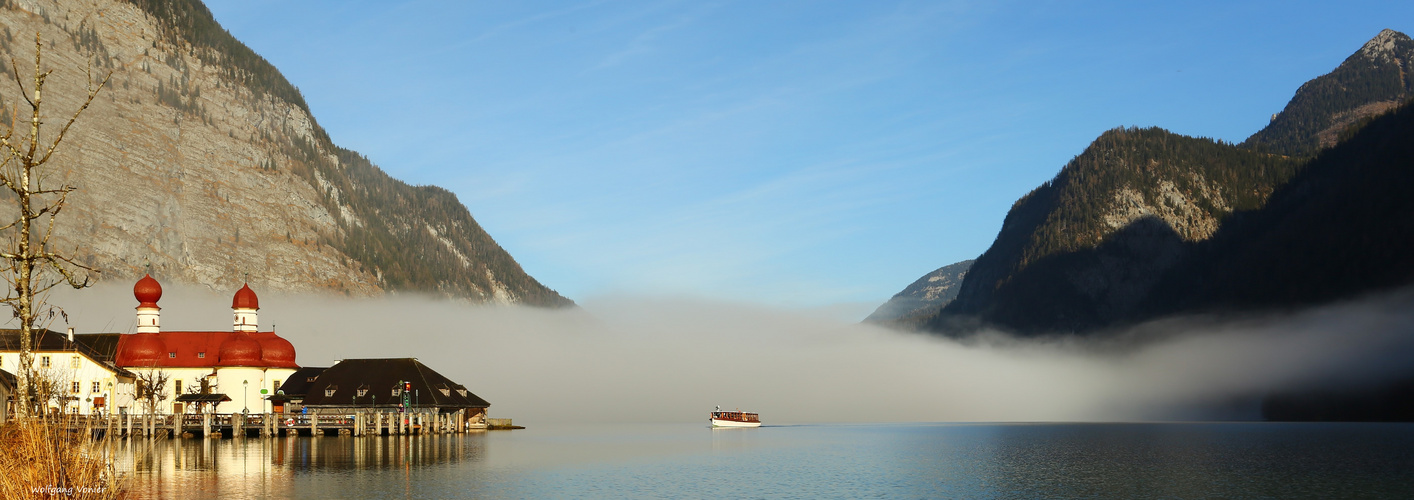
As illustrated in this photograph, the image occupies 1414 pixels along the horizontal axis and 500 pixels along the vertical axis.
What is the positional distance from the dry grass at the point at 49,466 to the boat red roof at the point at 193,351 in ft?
346

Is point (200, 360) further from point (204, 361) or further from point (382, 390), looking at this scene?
point (382, 390)

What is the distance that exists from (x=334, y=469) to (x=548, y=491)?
1726 cm

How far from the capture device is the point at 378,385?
12019cm

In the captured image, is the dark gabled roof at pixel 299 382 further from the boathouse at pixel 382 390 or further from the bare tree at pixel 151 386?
the bare tree at pixel 151 386

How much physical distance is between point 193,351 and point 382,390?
21180 mm

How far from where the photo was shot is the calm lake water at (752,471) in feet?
180

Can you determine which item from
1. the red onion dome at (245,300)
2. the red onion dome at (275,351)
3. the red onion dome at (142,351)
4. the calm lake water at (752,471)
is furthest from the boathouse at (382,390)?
the calm lake water at (752,471)

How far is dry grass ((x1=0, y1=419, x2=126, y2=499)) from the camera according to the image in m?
20.7

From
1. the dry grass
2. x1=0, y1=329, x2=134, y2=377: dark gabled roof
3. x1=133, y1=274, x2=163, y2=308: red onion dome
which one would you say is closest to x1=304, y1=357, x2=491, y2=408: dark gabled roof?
x1=0, y1=329, x2=134, y2=377: dark gabled roof

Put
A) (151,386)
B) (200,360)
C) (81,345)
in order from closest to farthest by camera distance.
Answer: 1. (81,345)
2. (151,386)
3. (200,360)

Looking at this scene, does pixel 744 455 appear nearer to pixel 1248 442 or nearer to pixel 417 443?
pixel 417 443

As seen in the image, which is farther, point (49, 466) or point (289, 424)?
point (289, 424)

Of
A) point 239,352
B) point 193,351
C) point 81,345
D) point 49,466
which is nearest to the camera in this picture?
point 49,466

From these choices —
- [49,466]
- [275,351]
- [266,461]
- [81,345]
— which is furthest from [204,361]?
[49,466]
